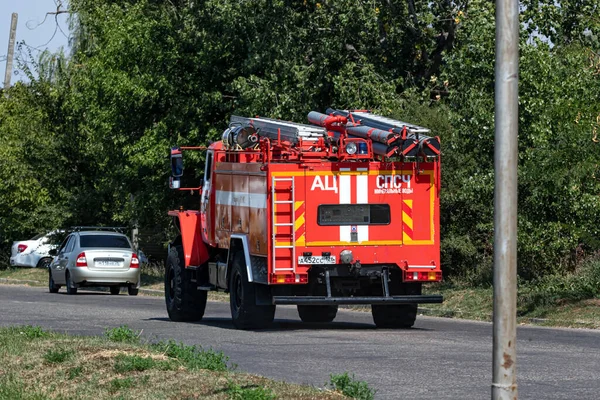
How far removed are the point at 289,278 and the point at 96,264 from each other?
50.4 ft

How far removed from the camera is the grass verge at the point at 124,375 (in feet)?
34.0

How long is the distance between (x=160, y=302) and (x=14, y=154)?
20392mm

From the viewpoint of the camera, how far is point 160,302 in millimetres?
30219

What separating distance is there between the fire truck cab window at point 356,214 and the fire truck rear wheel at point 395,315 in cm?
149

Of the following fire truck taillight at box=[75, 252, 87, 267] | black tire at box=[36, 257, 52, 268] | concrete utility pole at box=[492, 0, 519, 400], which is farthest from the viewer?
black tire at box=[36, 257, 52, 268]

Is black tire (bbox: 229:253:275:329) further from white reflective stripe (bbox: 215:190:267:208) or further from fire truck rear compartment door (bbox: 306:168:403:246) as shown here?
fire truck rear compartment door (bbox: 306:168:403:246)

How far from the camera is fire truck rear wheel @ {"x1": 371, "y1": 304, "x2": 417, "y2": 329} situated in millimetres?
20281

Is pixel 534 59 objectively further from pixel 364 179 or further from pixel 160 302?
→ pixel 160 302

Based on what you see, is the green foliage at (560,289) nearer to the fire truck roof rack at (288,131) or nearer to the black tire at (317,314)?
the black tire at (317,314)

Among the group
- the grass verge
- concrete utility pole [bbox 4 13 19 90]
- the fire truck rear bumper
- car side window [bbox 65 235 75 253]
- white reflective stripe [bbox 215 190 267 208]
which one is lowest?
the grass verge

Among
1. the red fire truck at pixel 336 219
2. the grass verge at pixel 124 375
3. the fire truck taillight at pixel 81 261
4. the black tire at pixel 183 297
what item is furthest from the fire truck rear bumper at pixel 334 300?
the fire truck taillight at pixel 81 261

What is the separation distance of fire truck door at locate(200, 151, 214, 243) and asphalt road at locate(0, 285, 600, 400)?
1.49 meters

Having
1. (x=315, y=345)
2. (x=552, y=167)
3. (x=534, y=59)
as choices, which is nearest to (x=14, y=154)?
(x=534, y=59)

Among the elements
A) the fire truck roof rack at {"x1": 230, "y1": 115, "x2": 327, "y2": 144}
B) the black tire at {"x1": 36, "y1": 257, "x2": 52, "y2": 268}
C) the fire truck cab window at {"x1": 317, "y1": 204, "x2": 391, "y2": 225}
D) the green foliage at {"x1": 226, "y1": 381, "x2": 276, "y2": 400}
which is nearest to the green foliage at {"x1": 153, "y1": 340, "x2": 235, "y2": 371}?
the green foliage at {"x1": 226, "y1": 381, "x2": 276, "y2": 400}
